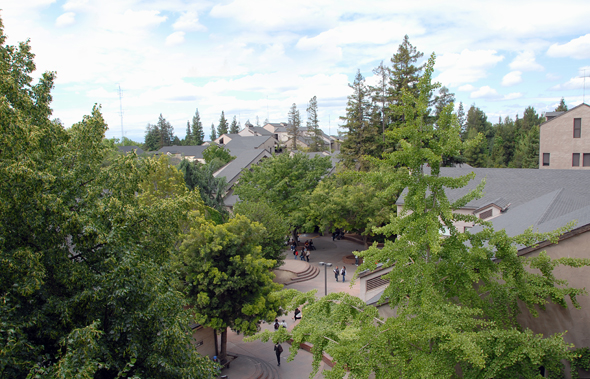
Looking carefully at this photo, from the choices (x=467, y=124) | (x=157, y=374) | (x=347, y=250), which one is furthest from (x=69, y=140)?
(x=467, y=124)

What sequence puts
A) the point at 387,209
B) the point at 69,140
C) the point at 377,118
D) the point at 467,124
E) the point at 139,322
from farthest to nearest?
the point at 467,124, the point at 377,118, the point at 387,209, the point at 69,140, the point at 139,322

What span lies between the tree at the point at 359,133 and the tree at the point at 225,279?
26.9m

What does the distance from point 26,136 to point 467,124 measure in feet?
385

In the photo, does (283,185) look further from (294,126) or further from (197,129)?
(197,129)

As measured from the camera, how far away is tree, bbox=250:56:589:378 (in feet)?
24.6

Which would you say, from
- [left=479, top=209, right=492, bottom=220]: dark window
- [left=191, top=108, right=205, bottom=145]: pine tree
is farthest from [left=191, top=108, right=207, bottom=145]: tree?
[left=479, top=209, right=492, bottom=220]: dark window

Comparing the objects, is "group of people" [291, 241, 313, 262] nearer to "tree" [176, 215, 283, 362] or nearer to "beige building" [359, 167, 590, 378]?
"beige building" [359, 167, 590, 378]

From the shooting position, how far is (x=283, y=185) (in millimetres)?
37188

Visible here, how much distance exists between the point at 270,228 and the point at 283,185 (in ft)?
29.5

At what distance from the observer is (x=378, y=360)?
789 cm

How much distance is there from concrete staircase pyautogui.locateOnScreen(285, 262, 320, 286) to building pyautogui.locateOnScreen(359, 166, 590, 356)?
12.4 m

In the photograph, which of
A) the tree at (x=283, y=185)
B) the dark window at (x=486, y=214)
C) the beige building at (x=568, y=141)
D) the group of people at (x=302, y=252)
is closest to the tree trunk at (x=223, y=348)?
the group of people at (x=302, y=252)

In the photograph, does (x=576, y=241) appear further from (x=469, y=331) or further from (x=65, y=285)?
(x=65, y=285)

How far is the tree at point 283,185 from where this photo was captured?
37.2 m
